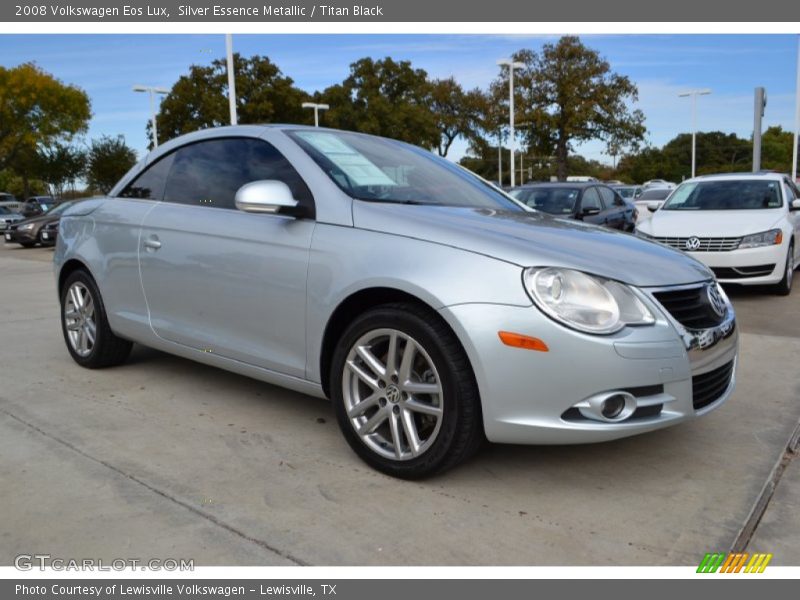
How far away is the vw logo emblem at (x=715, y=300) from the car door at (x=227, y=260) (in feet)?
5.97

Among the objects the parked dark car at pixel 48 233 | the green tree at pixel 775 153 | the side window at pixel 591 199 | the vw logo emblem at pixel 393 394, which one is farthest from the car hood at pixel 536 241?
the green tree at pixel 775 153

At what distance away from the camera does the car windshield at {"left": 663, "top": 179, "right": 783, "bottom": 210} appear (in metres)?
8.92

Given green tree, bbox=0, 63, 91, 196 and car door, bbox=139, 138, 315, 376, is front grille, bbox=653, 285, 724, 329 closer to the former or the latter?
car door, bbox=139, 138, 315, 376

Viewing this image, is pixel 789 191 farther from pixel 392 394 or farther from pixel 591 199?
pixel 392 394

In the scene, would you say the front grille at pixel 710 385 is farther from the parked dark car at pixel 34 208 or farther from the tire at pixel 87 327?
the parked dark car at pixel 34 208

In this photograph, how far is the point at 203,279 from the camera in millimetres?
3801

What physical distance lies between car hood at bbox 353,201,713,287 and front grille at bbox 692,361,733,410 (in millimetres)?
407

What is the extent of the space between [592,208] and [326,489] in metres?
8.95

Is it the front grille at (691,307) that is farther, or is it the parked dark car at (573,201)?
the parked dark car at (573,201)

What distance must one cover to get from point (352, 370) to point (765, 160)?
86607 millimetres

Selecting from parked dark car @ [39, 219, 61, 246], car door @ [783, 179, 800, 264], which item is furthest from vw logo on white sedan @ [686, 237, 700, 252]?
parked dark car @ [39, 219, 61, 246]

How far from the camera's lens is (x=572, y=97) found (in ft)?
104

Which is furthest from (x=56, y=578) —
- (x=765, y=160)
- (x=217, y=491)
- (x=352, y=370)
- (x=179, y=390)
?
(x=765, y=160)

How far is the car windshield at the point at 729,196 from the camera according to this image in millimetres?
8922
